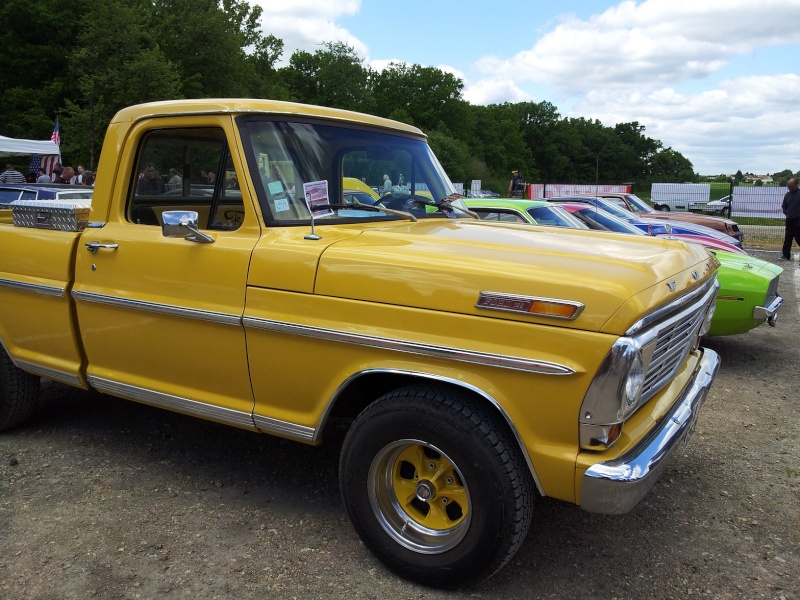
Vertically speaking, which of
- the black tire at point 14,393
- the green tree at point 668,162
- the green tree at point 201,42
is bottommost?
the black tire at point 14,393

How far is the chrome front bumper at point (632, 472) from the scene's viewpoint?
228 centimetres

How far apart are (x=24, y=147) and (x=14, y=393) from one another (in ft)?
50.7

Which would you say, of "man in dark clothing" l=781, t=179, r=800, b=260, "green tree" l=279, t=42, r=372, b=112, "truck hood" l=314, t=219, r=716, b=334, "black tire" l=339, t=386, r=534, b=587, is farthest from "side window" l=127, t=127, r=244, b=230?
"green tree" l=279, t=42, r=372, b=112

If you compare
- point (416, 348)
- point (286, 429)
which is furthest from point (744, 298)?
point (286, 429)

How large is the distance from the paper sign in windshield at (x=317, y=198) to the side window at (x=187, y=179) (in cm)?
34

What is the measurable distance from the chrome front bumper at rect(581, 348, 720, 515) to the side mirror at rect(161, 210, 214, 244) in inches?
78.9

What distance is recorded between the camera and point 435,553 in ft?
8.81

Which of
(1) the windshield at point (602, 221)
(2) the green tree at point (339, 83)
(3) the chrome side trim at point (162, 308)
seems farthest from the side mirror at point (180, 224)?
(2) the green tree at point (339, 83)

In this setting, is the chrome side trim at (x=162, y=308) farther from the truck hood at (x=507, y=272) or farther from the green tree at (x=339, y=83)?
the green tree at (x=339, y=83)

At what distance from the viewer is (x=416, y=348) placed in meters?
2.54

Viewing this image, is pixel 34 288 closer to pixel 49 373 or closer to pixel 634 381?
pixel 49 373

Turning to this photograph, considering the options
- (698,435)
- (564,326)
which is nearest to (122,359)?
(564,326)

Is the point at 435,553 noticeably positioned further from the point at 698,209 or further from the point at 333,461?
the point at 698,209

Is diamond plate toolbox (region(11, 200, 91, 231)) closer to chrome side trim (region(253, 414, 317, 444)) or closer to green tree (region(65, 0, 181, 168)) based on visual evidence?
chrome side trim (region(253, 414, 317, 444))
